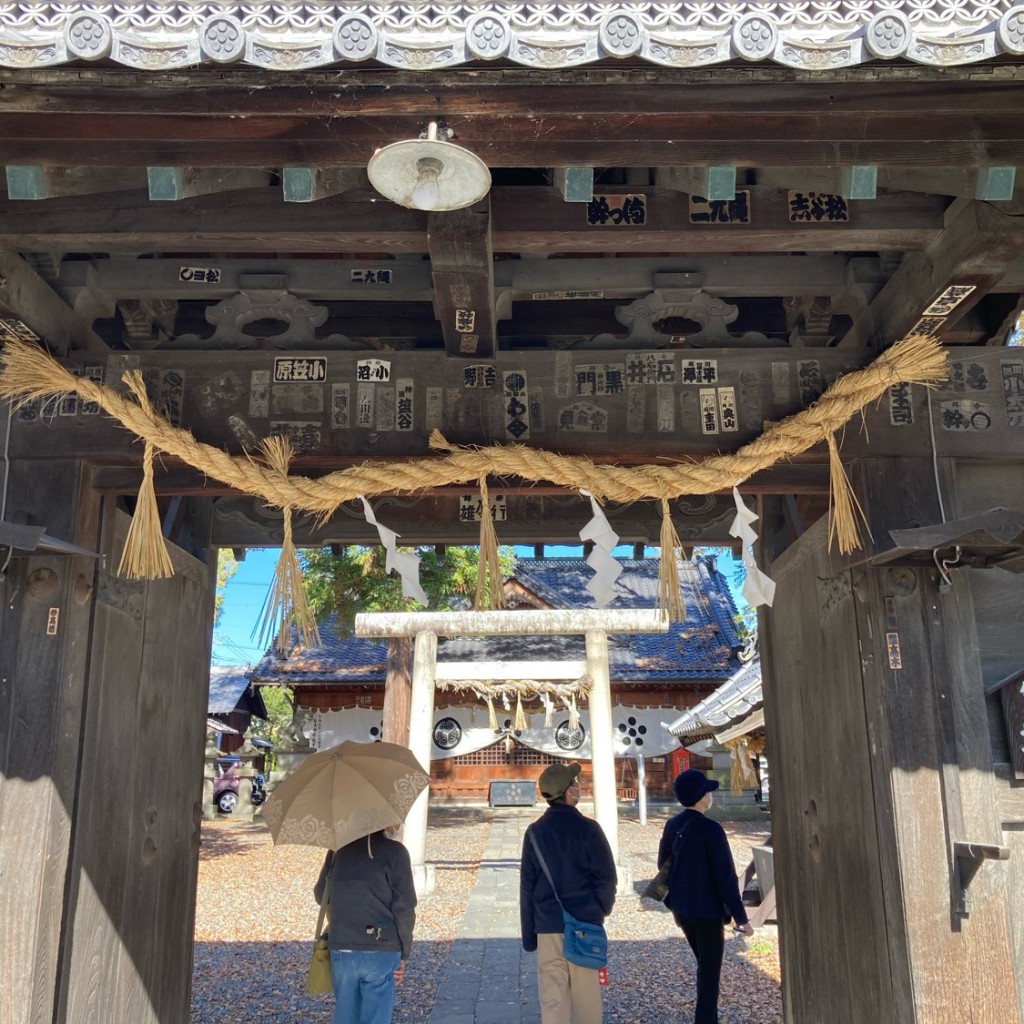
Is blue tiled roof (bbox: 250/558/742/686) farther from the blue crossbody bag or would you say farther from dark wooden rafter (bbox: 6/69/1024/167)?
dark wooden rafter (bbox: 6/69/1024/167)

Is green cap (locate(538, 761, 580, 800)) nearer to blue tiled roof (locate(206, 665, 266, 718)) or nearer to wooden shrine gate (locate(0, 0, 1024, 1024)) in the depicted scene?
wooden shrine gate (locate(0, 0, 1024, 1024))

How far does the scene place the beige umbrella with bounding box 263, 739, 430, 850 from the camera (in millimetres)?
4418

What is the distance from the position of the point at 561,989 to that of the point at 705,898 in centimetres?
95

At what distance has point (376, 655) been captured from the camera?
71.9 feet

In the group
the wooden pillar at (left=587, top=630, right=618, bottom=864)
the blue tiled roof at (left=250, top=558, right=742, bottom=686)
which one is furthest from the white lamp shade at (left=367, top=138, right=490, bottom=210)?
the blue tiled roof at (left=250, top=558, right=742, bottom=686)

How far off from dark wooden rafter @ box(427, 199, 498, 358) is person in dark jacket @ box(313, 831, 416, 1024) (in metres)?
2.34

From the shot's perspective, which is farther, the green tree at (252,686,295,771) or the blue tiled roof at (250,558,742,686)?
the green tree at (252,686,295,771)

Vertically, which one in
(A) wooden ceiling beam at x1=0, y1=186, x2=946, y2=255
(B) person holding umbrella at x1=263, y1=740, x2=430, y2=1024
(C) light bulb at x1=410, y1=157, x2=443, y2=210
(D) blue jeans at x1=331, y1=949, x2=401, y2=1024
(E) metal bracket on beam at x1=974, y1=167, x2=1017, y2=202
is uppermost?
(A) wooden ceiling beam at x1=0, y1=186, x2=946, y2=255

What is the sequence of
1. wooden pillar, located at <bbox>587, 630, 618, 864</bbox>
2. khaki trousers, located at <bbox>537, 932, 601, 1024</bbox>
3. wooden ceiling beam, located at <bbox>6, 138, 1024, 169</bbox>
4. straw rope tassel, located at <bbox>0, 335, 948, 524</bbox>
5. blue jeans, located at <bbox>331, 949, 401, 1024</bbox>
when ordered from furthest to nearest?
wooden pillar, located at <bbox>587, 630, 618, 864</bbox>, khaki trousers, located at <bbox>537, 932, 601, 1024</bbox>, blue jeans, located at <bbox>331, 949, 401, 1024</bbox>, straw rope tassel, located at <bbox>0, 335, 948, 524</bbox>, wooden ceiling beam, located at <bbox>6, 138, 1024, 169</bbox>

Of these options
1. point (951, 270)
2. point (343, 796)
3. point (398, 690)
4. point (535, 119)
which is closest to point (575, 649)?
point (398, 690)

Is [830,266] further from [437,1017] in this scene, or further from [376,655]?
[376,655]

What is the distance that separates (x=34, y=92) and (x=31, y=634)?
7.19 feet

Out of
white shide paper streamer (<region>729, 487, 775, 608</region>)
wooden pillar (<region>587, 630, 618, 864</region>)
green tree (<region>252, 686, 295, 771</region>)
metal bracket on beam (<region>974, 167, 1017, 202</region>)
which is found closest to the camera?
metal bracket on beam (<region>974, 167, 1017, 202</region>)

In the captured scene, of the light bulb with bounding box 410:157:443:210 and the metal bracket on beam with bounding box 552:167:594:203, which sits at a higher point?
the metal bracket on beam with bounding box 552:167:594:203
